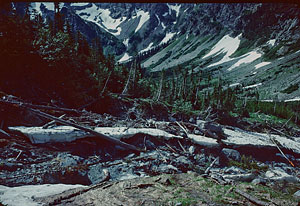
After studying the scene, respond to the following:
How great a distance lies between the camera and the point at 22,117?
29.7 ft

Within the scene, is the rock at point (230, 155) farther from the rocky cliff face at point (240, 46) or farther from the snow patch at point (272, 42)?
the snow patch at point (272, 42)

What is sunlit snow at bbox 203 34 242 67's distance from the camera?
12982 centimetres

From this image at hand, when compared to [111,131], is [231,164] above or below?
below

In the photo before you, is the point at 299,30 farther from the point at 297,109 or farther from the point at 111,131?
the point at 111,131

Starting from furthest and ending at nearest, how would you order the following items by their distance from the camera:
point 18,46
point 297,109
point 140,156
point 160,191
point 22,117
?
point 297,109
point 18,46
point 140,156
point 22,117
point 160,191

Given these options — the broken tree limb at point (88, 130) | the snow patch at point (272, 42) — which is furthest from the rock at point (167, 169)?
the snow patch at point (272, 42)

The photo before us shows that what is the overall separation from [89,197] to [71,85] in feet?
37.0

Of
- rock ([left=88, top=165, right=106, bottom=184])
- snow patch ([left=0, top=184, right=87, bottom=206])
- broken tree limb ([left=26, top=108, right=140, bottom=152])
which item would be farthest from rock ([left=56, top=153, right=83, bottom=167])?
snow patch ([left=0, top=184, right=87, bottom=206])

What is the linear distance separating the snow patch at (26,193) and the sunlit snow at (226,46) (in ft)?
435

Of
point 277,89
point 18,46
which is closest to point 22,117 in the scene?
point 18,46

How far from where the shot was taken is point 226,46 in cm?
14000

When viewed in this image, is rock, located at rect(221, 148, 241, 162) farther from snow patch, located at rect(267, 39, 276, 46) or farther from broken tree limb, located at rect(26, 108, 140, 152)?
snow patch, located at rect(267, 39, 276, 46)

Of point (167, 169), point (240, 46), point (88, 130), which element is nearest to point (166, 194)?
point (167, 169)

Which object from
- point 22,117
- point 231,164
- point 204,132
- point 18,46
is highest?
point 18,46
